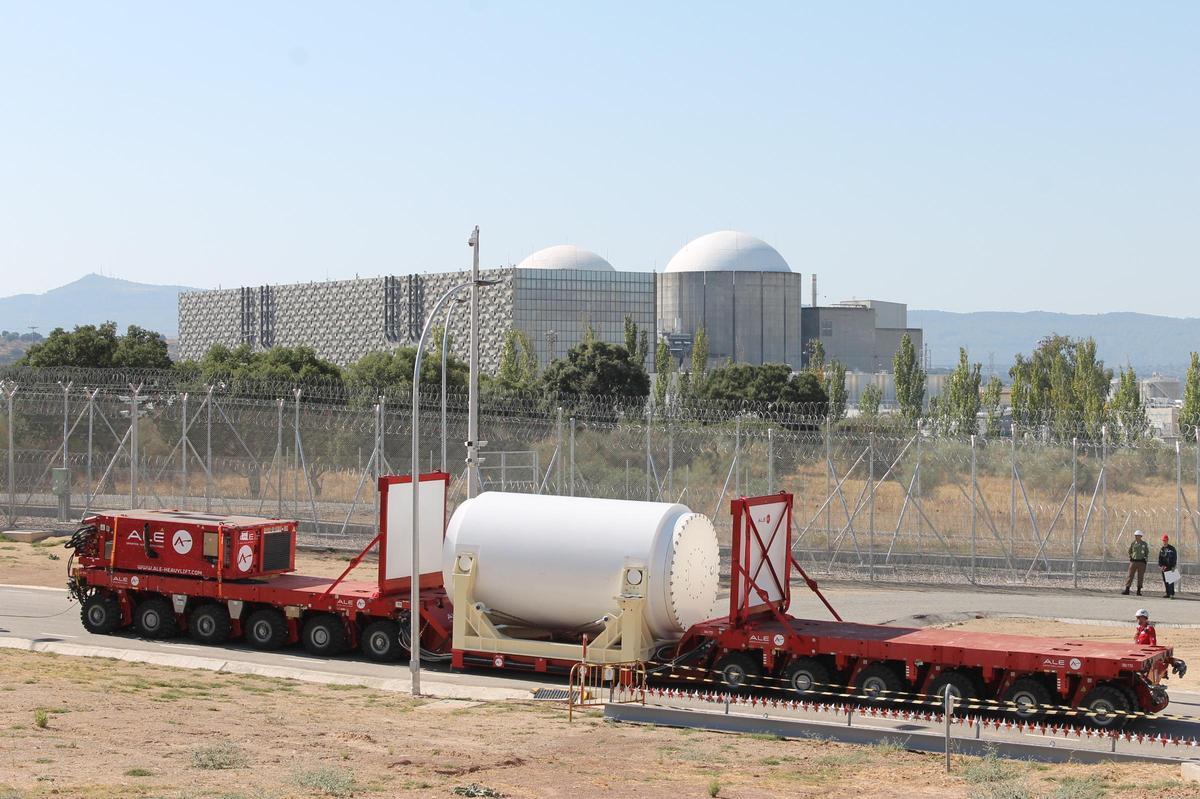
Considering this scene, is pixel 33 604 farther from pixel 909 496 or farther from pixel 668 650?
pixel 909 496

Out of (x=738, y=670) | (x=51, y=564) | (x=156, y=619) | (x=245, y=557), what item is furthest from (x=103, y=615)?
(x=738, y=670)

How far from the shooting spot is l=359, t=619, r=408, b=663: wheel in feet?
81.7

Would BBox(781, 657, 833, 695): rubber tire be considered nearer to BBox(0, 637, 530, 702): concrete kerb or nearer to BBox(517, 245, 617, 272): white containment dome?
BBox(0, 637, 530, 702): concrete kerb

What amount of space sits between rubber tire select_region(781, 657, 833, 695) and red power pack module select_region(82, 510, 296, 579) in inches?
416

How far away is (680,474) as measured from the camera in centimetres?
3916

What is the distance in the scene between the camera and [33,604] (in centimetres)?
3127

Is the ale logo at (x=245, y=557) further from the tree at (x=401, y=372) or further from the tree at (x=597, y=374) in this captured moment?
the tree at (x=597, y=374)

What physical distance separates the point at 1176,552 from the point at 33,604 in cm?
2521

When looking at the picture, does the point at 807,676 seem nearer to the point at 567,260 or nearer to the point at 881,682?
the point at 881,682

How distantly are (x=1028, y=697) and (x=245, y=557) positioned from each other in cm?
1404

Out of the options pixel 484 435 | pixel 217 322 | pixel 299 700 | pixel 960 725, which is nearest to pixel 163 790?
pixel 299 700

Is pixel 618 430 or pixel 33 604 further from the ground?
pixel 618 430

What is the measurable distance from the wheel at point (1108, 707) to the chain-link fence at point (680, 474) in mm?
14131

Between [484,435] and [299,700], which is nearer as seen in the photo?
[299,700]
